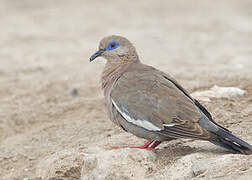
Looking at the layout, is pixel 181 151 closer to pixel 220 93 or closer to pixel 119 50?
pixel 119 50

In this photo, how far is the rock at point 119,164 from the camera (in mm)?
4615

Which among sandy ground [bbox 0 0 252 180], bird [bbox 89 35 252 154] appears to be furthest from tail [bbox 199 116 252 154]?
sandy ground [bbox 0 0 252 180]

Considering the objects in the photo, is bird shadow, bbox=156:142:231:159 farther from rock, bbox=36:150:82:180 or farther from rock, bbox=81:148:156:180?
rock, bbox=36:150:82:180

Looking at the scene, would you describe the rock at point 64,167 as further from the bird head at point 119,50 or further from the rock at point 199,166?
the rock at point 199,166

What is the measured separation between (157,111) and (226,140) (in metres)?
Result: 0.71

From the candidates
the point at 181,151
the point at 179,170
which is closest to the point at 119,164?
the point at 179,170

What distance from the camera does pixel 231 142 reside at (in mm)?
4539

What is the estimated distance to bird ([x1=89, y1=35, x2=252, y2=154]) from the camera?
182 inches

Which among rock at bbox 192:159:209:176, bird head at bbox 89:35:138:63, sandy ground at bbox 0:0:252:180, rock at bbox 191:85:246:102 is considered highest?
bird head at bbox 89:35:138:63

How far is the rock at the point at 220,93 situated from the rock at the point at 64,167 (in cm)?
198

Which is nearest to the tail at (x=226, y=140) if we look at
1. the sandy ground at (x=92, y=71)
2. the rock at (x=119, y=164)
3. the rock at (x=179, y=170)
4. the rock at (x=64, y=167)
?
the sandy ground at (x=92, y=71)

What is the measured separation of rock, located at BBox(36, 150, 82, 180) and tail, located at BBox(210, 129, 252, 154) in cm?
152

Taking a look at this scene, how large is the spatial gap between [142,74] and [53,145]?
1863 mm

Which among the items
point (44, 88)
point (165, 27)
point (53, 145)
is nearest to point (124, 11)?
point (165, 27)
